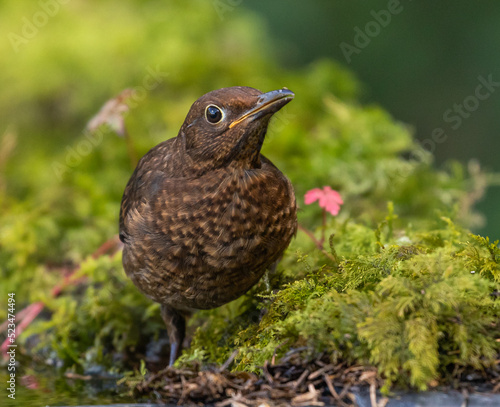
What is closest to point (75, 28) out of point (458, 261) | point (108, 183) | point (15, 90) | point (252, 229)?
point (15, 90)

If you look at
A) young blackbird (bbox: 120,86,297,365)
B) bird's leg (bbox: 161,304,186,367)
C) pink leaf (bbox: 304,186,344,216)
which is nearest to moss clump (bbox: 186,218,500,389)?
young blackbird (bbox: 120,86,297,365)

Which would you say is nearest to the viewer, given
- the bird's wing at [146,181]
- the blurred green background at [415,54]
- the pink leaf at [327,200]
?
the bird's wing at [146,181]

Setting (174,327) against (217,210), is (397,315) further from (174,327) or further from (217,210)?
(174,327)

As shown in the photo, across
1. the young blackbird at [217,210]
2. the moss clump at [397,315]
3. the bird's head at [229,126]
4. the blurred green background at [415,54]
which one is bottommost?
Result: the moss clump at [397,315]

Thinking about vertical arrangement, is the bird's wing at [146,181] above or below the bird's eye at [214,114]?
below

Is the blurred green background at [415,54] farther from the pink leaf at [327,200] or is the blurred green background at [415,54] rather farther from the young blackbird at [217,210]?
the young blackbird at [217,210]

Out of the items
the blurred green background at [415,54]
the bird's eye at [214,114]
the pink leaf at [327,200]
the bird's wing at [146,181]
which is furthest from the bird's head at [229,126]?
the blurred green background at [415,54]
